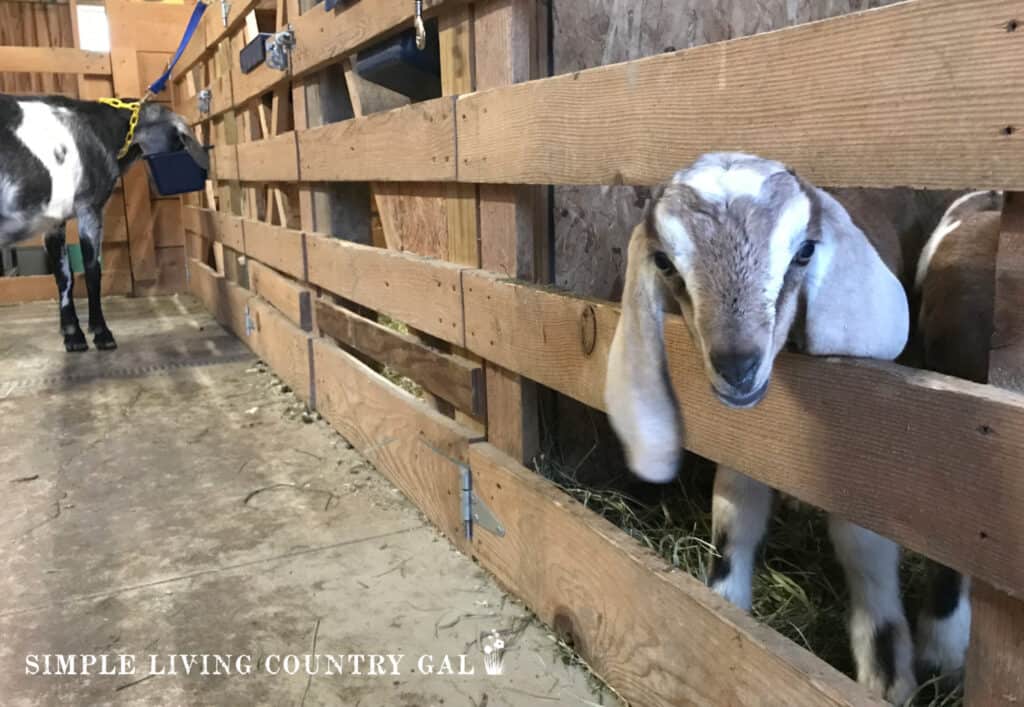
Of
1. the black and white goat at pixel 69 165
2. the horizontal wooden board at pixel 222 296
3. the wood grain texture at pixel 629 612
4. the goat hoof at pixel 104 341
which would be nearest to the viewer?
the wood grain texture at pixel 629 612

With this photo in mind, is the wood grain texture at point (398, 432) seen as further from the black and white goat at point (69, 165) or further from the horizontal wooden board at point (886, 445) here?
the black and white goat at point (69, 165)

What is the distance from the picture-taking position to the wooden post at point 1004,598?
1102mm

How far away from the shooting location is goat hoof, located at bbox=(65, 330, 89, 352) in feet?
19.1

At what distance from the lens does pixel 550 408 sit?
2539 mm

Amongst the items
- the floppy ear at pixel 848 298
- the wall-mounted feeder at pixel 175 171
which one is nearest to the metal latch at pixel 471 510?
the floppy ear at pixel 848 298

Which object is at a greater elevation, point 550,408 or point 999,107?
point 999,107

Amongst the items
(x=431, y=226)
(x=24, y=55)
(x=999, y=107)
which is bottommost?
(x=431, y=226)

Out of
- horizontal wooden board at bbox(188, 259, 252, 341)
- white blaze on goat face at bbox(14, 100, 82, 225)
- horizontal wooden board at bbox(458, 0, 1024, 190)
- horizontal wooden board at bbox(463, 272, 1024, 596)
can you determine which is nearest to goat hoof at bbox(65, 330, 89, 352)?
white blaze on goat face at bbox(14, 100, 82, 225)

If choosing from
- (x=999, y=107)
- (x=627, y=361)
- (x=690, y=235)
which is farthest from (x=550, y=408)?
(x=999, y=107)

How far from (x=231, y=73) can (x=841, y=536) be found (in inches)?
197

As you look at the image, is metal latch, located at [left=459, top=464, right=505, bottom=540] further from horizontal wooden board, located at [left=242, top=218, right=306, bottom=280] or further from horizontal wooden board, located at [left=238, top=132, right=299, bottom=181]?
horizontal wooden board, located at [left=238, top=132, right=299, bottom=181]

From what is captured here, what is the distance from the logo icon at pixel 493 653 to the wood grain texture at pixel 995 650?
44.1 inches

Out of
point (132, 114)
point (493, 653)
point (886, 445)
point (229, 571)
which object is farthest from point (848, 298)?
point (132, 114)

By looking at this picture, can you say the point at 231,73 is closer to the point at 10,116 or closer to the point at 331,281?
the point at 10,116
